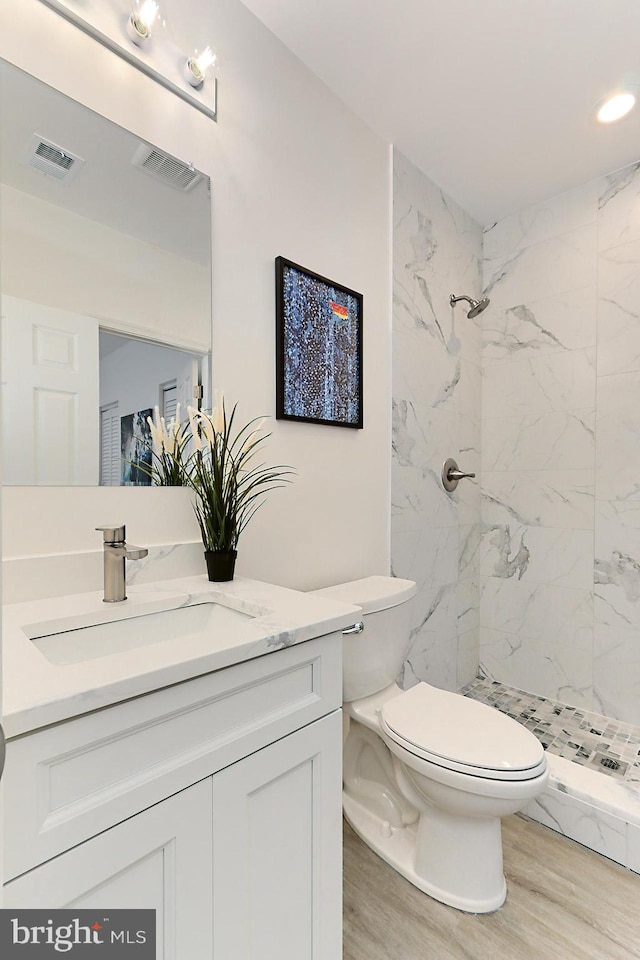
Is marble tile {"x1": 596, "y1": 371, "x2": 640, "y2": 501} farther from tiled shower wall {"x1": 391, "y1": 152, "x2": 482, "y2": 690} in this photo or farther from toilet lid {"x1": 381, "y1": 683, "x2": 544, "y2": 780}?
toilet lid {"x1": 381, "y1": 683, "x2": 544, "y2": 780}

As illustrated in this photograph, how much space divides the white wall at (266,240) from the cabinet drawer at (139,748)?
1.78 feet

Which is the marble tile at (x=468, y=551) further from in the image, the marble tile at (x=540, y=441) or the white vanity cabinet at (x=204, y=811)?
the white vanity cabinet at (x=204, y=811)

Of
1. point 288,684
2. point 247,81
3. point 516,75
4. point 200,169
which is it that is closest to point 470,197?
point 516,75

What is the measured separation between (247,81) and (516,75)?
36.8 inches

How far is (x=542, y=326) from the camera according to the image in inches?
94.7

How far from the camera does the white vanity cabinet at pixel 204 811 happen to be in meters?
0.59

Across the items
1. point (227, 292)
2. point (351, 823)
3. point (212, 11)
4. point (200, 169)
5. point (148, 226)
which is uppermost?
point (212, 11)

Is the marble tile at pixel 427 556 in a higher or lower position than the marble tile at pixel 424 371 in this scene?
lower

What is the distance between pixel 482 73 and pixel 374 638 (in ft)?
6.26

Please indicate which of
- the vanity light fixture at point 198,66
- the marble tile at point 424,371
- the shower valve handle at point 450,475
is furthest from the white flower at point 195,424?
the shower valve handle at point 450,475

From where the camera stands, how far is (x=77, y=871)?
611 mm

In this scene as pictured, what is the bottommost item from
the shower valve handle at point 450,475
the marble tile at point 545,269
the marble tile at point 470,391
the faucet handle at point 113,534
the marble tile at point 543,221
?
the faucet handle at point 113,534

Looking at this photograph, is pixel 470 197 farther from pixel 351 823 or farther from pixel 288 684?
pixel 351 823

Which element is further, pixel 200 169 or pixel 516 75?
pixel 516 75
